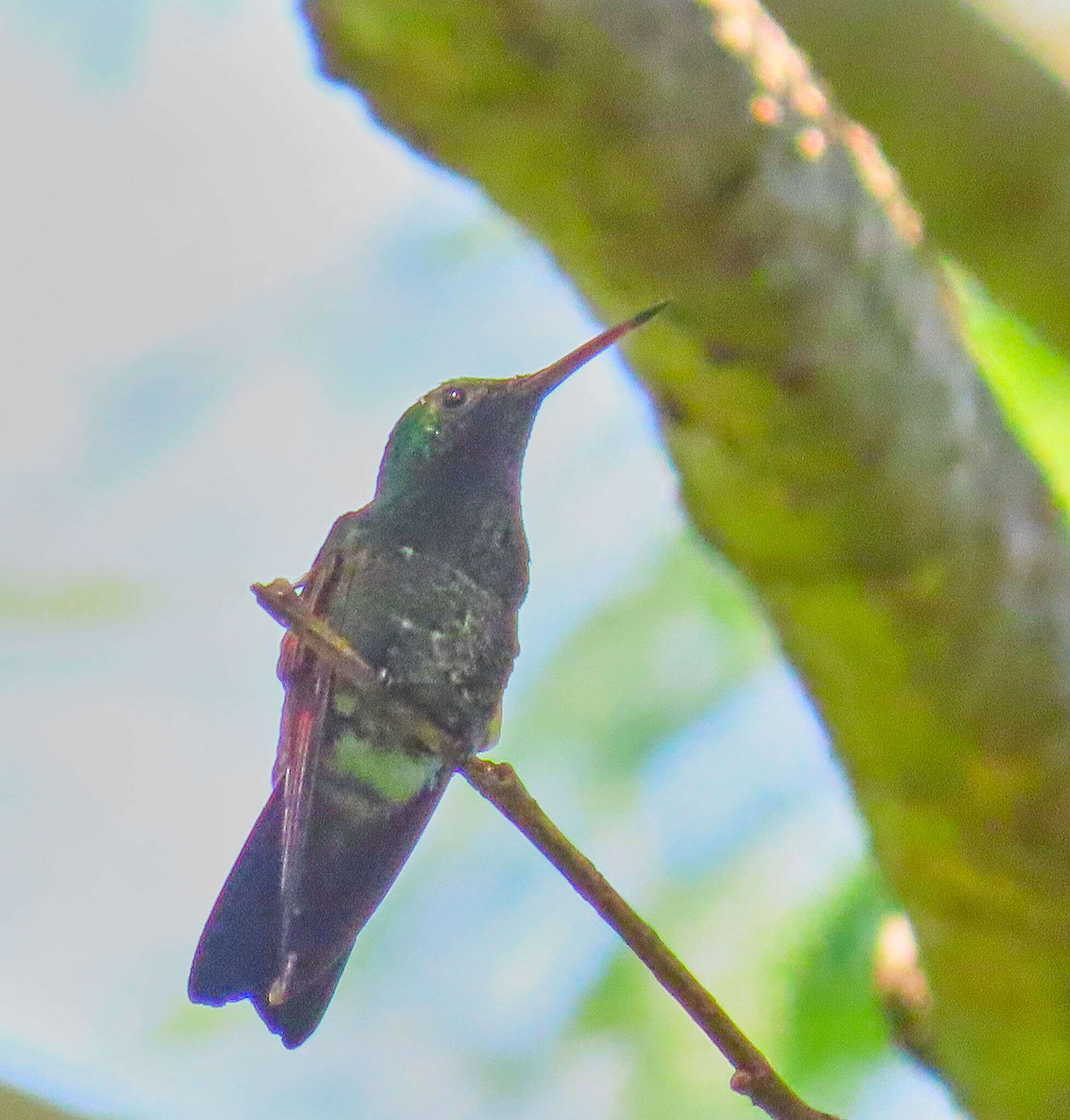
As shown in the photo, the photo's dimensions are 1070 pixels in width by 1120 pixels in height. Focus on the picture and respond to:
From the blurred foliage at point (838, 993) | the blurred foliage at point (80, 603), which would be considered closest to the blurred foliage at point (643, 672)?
the blurred foliage at point (838, 993)

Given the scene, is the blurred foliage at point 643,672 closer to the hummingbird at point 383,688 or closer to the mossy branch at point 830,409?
the mossy branch at point 830,409

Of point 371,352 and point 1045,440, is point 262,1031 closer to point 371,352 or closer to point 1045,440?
point 371,352

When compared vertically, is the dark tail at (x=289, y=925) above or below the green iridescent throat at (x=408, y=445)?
below

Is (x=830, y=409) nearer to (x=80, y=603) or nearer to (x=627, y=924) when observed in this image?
(x=627, y=924)

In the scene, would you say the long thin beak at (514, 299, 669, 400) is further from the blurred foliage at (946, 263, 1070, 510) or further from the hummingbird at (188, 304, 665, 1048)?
the blurred foliage at (946, 263, 1070, 510)

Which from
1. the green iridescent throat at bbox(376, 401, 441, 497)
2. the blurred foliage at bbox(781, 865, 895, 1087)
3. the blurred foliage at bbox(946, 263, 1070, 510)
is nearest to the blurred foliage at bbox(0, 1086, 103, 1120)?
the green iridescent throat at bbox(376, 401, 441, 497)

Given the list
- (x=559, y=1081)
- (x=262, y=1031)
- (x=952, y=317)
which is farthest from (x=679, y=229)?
(x=559, y=1081)

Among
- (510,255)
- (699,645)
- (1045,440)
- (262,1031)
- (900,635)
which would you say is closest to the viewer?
(900,635)

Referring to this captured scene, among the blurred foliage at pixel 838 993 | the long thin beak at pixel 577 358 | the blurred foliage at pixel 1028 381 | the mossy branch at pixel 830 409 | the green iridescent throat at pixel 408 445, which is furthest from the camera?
the blurred foliage at pixel 838 993
